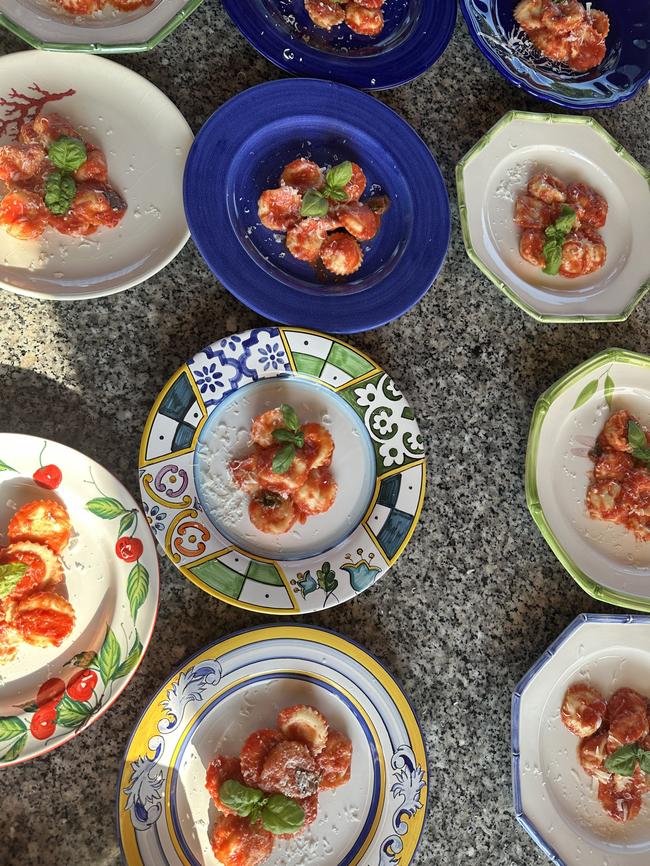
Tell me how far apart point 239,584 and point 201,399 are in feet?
1.20

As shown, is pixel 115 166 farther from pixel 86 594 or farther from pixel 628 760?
pixel 628 760

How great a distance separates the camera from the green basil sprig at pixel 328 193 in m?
1.28

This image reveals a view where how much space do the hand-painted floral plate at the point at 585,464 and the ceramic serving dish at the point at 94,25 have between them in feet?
3.54

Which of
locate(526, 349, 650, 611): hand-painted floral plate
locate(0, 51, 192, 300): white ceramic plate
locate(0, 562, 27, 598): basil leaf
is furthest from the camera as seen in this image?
locate(526, 349, 650, 611): hand-painted floral plate

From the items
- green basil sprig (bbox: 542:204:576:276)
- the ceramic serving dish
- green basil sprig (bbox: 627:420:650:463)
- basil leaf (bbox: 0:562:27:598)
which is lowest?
basil leaf (bbox: 0:562:27:598)

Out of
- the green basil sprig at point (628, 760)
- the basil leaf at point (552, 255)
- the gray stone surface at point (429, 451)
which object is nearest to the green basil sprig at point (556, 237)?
the basil leaf at point (552, 255)

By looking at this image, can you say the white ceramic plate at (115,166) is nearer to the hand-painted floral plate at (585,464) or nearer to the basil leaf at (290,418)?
the basil leaf at (290,418)

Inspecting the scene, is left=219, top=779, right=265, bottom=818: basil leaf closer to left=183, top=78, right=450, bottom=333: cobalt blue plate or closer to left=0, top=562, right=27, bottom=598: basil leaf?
left=0, top=562, right=27, bottom=598: basil leaf

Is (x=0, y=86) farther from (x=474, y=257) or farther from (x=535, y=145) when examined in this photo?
(x=535, y=145)

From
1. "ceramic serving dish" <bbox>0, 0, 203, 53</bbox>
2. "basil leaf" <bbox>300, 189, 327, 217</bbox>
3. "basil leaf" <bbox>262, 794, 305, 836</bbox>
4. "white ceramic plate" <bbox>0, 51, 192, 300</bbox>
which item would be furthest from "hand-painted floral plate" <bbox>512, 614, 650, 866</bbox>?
"ceramic serving dish" <bbox>0, 0, 203, 53</bbox>

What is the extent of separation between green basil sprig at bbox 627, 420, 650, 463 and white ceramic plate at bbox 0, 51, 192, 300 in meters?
1.02

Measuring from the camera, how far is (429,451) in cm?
143

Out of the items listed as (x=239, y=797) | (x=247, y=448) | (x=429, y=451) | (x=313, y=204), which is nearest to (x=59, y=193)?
(x=313, y=204)

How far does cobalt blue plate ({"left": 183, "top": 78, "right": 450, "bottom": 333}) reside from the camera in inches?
50.1
